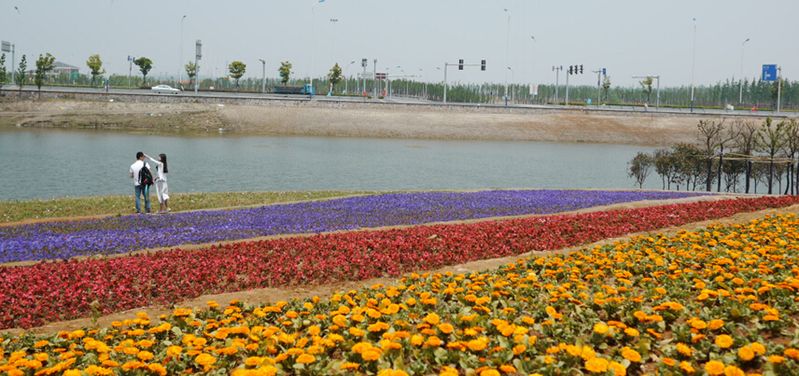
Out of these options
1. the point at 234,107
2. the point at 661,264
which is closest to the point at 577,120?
the point at 234,107

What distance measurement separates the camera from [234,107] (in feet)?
319

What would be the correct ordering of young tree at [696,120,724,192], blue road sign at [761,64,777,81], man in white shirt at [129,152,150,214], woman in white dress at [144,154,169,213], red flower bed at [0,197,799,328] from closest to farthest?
red flower bed at [0,197,799,328] < woman in white dress at [144,154,169,213] < man in white shirt at [129,152,150,214] < young tree at [696,120,724,192] < blue road sign at [761,64,777,81]

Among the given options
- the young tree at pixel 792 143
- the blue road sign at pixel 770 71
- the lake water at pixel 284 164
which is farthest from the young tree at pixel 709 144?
the blue road sign at pixel 770 71

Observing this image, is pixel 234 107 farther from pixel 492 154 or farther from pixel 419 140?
pixel 492 154

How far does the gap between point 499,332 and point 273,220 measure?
14.0 m

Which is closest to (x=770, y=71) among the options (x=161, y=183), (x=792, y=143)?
(x=792, y=143)

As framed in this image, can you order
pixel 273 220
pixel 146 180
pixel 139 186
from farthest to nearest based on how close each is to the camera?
pixel 139 186, pixel 146 180, pixel 273 220

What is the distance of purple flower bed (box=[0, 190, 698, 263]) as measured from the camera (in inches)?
659

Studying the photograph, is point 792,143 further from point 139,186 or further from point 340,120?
point 340,120

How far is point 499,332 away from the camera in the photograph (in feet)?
24.6

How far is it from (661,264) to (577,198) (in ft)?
55.6

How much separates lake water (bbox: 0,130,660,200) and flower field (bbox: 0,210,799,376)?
1031 inches

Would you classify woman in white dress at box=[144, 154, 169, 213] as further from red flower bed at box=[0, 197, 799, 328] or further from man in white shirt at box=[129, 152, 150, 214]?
red flower bed at box=[0, 197, 799, 328]

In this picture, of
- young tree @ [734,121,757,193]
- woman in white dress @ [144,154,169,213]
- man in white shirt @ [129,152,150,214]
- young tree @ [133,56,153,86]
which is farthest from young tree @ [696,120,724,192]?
young tree @ [133,56,153,86]
